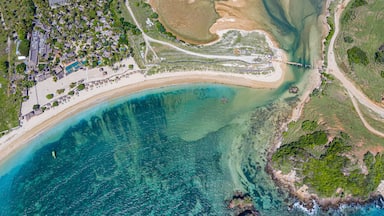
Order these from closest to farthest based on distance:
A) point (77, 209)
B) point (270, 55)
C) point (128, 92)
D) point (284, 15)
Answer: point (77, 209), point (128, 92), point (270, 55), point (284, 15)

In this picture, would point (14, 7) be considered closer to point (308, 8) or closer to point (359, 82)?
point (308, 8)

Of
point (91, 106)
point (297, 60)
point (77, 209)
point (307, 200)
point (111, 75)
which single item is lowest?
point (307, 200)

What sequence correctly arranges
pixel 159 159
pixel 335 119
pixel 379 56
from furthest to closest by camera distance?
pixel 379 56 → pixel 335 119 → pixel 159 159

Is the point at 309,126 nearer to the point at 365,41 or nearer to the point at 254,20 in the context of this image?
the point at 365,41

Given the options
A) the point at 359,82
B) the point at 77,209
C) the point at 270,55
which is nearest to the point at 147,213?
the point at 77,209

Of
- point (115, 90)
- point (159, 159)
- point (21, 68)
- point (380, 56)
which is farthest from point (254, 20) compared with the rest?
point (21, 68)

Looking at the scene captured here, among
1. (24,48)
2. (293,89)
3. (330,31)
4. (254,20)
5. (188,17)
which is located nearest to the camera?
(24,48)

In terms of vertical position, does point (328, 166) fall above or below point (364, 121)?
below

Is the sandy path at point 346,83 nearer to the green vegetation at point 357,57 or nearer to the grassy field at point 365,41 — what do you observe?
the grassy field at point 365,41
